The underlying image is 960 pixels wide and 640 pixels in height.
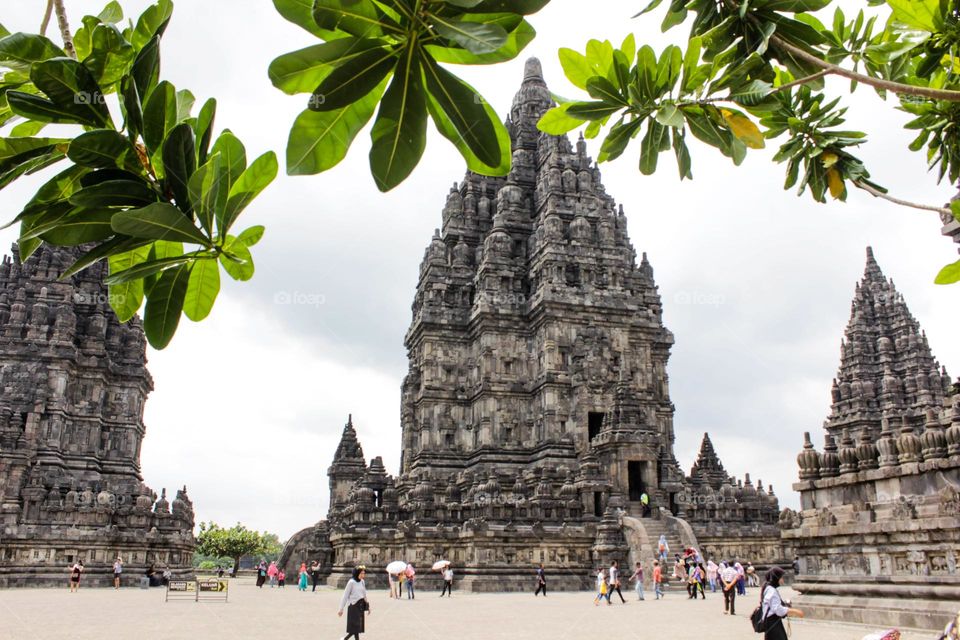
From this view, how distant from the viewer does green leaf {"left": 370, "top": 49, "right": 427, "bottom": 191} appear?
2008 mm

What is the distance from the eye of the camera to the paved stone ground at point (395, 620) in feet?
40.1

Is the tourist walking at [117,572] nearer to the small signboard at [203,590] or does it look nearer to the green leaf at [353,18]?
the small signboard at [203,590]

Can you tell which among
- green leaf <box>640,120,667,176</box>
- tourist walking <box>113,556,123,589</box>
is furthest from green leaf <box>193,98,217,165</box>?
tourist walking <box>113,556,123,589</box>

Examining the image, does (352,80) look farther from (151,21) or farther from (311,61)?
(151,21)

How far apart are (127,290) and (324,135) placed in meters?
1.06

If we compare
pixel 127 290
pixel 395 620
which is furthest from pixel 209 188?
pixel 395 620

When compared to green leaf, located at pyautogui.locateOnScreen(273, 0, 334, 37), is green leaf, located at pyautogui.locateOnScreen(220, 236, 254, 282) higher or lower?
lower

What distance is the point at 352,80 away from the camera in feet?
6.29

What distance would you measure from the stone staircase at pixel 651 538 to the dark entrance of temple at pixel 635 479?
2910mm

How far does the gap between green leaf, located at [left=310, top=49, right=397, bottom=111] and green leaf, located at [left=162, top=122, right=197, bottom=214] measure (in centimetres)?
40

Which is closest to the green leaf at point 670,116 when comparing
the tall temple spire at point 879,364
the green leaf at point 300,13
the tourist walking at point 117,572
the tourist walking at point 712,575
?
the green leaf at point 300,13

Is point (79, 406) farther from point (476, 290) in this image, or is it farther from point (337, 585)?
point (476, 290)

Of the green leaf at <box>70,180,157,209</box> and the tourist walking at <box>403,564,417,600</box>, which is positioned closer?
the green leaf at <box>70,180,157,209</box>

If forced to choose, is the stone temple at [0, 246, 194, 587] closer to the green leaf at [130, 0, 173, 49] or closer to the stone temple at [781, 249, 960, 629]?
the stone temple at [781, 249, 960, 629]
